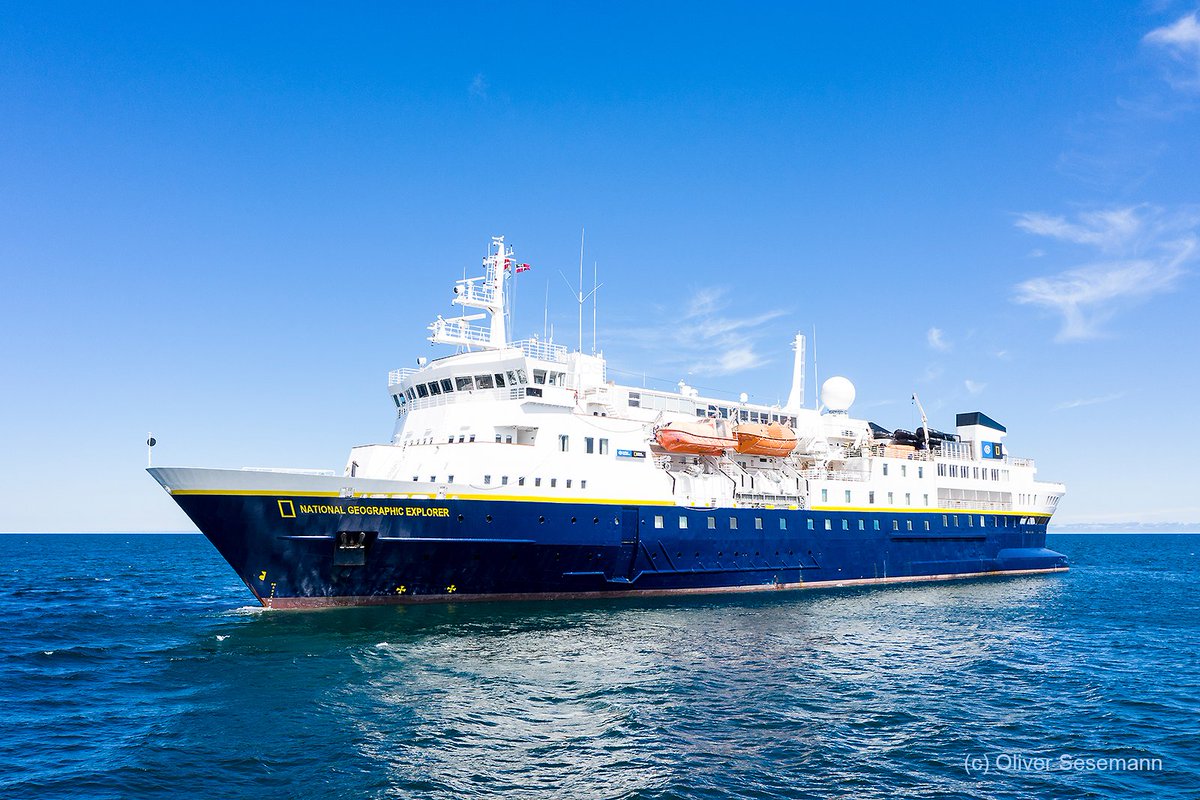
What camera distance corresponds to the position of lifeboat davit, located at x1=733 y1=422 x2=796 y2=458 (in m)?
34.6

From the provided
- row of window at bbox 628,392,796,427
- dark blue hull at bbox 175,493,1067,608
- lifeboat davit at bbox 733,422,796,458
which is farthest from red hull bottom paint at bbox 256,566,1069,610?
row of window at bbox 628,392,796,427

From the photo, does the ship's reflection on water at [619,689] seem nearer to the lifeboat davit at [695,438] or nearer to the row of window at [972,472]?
the lifeboat davit at [695,438]

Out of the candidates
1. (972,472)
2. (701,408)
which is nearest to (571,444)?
(701,408)

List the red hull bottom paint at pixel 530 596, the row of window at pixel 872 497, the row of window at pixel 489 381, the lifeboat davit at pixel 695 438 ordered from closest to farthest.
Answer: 1. the red hull bottom paint at pixel 530 596
2. the row of window at pixel 489 381
3. the lifeboat davit at pixel 695 438
4. the row of window at pixel 872 497

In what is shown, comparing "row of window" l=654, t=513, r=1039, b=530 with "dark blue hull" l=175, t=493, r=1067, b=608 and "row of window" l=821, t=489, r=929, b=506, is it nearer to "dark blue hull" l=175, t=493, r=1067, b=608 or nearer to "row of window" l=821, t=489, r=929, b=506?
"dark blue hull" l=175, t=493, r=1067, b=608

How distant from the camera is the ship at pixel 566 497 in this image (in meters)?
24.7

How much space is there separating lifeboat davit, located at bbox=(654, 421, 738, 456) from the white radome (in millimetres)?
11676

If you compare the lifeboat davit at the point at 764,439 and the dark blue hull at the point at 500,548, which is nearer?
the dark blue hull at the point at 500,548

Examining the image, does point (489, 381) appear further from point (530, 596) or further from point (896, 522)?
point (896, 522)

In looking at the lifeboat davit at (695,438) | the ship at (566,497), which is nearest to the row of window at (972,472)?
the ship at (566,497)

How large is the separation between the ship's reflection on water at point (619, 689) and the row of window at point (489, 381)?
8.63m

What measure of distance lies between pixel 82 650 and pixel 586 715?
15.7m

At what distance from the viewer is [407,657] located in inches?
787

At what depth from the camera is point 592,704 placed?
16.5m
